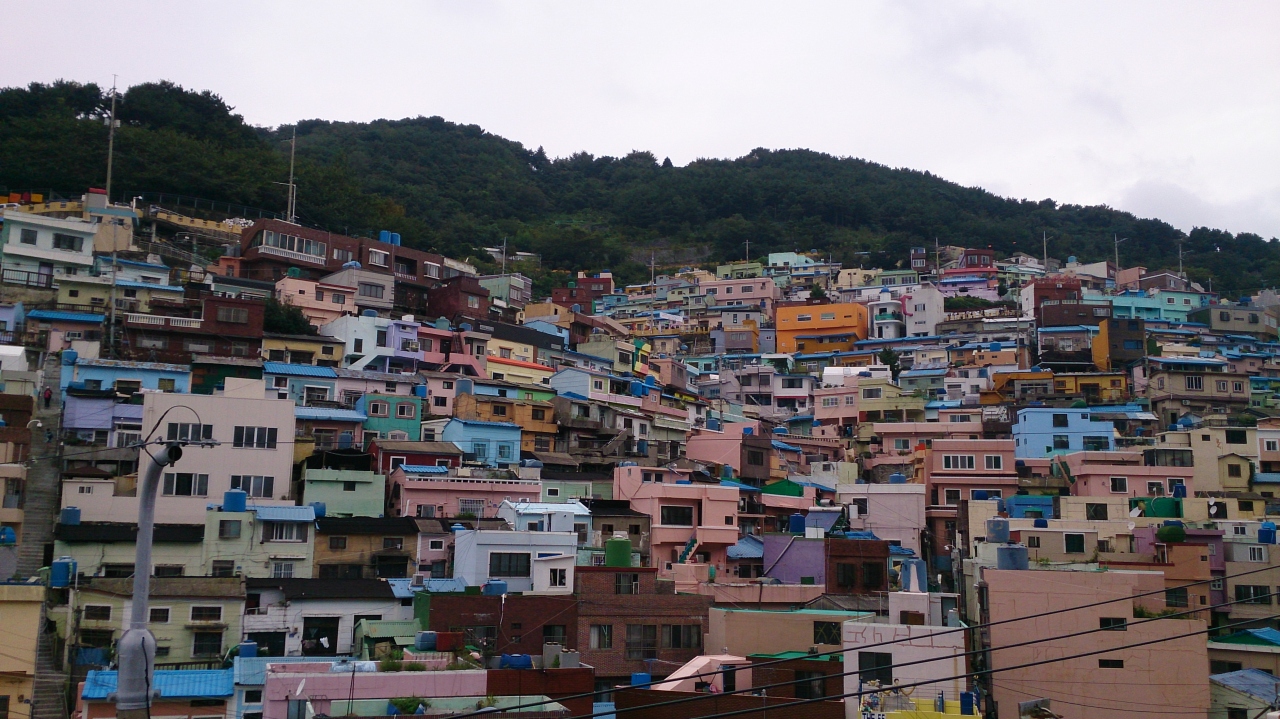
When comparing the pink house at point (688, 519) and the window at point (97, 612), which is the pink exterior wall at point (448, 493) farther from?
the window at point (97, 612)

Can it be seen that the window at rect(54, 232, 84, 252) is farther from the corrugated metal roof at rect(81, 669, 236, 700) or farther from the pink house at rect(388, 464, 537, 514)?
the corrugated metal roof at rect(81, 669, 236, 700)

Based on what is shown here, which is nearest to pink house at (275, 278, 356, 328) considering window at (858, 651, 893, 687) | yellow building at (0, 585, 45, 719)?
yellow building at (0, 585, 45, 719)

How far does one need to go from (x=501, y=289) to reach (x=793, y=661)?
168 feet

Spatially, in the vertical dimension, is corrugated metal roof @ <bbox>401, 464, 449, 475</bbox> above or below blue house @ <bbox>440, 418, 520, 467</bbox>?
below

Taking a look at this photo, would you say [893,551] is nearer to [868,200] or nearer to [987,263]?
[987,263]

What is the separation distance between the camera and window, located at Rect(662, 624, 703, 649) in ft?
95.9

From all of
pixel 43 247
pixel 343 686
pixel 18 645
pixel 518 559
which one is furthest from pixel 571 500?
pixel 43 247

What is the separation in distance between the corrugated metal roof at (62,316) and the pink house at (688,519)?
24107 millimetres

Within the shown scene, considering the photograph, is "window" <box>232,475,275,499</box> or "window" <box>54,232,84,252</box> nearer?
"window" <box>232,475,275,499</box>

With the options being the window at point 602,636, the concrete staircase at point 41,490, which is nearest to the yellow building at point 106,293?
the concrete staircase at point 41,490

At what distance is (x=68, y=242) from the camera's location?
174 feet

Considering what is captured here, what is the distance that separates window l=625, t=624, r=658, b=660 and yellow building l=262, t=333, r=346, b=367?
25.6m

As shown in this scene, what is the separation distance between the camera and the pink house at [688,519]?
38406 mm

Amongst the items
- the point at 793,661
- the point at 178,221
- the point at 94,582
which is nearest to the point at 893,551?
the point at 793,661
